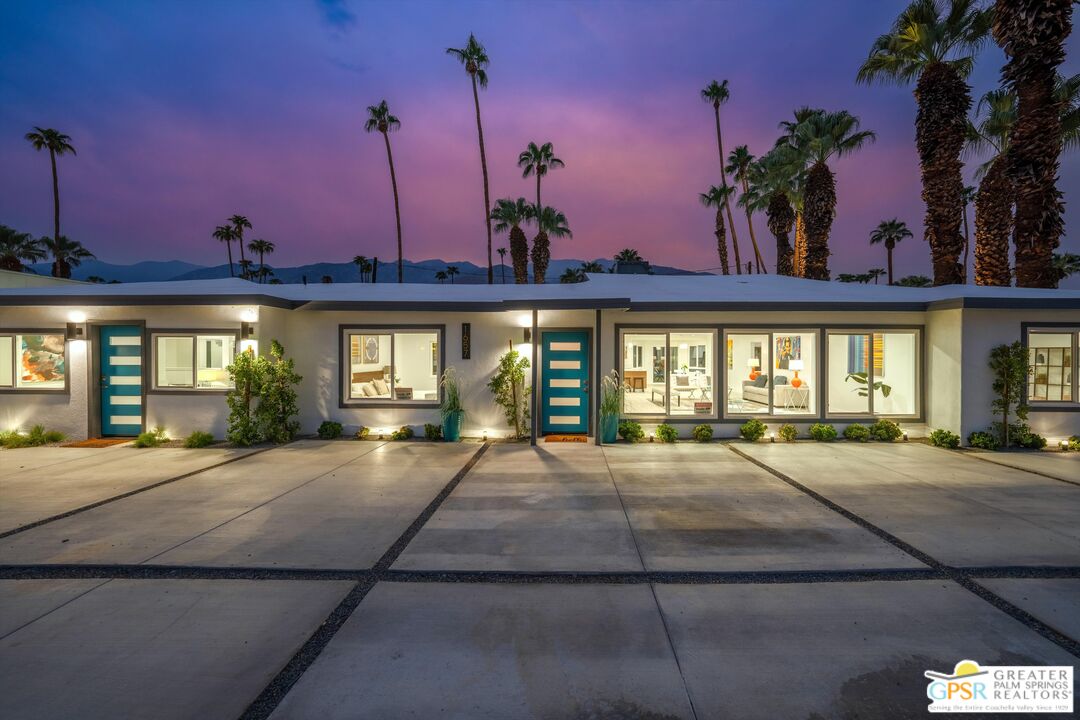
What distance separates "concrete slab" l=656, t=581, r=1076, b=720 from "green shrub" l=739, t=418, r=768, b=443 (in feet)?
18.8

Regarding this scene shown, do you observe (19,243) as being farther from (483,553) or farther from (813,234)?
(813,234)

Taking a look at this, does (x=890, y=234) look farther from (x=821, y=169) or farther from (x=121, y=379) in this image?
(x=121, y=379)

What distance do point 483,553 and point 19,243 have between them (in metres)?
41.5

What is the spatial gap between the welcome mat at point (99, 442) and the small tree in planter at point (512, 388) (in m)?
7.03

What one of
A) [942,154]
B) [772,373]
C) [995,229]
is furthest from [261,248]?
[995,229]

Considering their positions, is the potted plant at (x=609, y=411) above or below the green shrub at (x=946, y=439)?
above

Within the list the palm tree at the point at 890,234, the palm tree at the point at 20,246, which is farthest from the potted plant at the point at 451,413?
the palm tree at the point at 890,234

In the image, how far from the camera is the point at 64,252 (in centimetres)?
2984

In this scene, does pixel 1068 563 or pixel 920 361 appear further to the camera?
pixel 920 361

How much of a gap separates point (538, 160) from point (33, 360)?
2330 cm

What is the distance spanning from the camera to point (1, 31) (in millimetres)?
29266

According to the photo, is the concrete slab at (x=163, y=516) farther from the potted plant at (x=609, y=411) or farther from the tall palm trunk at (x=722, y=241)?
the tall palm trunk at (x=722, y=241)

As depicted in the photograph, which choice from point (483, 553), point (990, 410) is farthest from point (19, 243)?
point (990, 410)

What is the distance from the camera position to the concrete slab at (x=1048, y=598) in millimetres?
3004
